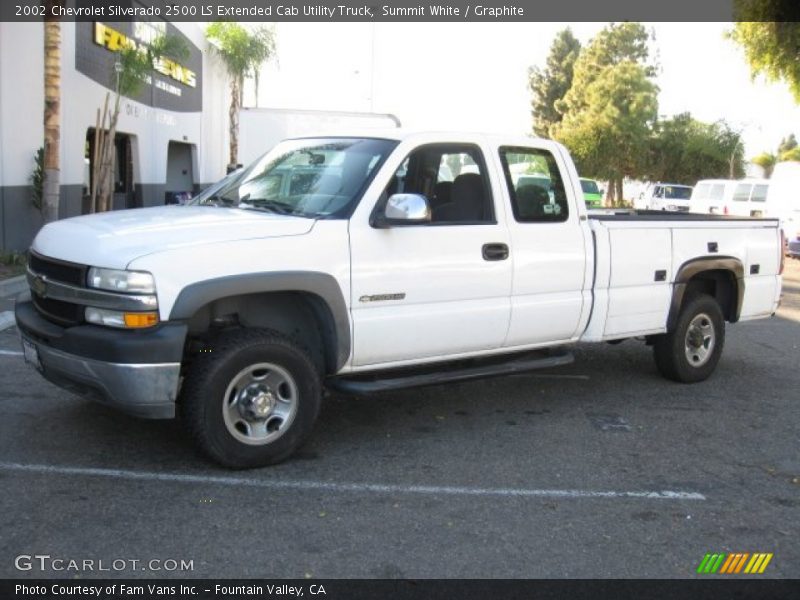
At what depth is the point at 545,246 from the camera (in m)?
5.79

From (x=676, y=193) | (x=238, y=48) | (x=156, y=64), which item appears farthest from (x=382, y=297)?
(x=676, y=193)

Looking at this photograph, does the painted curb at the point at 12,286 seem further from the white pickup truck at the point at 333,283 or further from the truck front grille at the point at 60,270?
the truck front grille at the point at 60,270

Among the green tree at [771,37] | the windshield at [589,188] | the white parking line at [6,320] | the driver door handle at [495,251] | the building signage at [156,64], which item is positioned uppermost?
the green tree at [771,37]

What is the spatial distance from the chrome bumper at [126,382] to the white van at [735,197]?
1918 centimetres

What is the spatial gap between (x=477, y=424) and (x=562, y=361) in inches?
31.4

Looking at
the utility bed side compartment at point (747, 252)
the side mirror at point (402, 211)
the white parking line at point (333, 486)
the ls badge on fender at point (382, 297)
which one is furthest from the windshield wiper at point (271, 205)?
the utility bed side compartment at point (747, 252)

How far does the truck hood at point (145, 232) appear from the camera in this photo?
4.30 metres

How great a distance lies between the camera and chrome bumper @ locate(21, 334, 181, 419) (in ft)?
13.8

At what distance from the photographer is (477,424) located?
19.3 feet

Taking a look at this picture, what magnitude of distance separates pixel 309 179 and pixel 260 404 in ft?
5.06

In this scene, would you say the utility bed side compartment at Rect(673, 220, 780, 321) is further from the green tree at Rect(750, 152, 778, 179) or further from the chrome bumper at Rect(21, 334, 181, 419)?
the green tree at Rect(750, 152, 778, 179)

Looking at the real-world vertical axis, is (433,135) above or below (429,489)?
above

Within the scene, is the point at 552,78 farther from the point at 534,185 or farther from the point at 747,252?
the point at 534,185

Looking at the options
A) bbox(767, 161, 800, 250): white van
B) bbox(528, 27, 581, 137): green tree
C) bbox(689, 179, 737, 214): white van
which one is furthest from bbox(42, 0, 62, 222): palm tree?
bbox(528, 27, 581, 137): green tree
